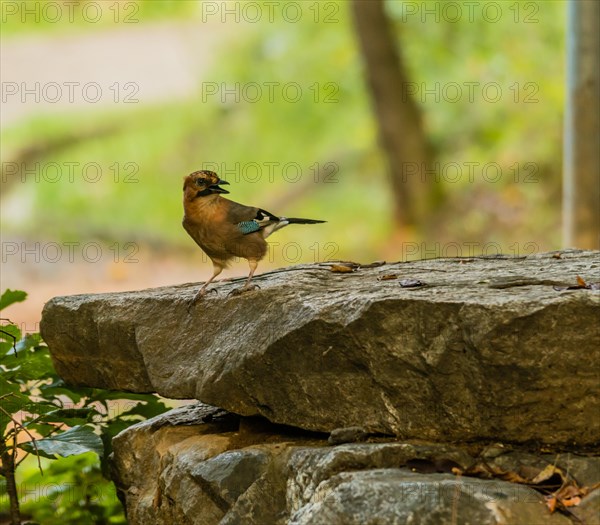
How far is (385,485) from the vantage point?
310cm

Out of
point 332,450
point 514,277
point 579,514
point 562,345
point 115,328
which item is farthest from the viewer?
point 115,328

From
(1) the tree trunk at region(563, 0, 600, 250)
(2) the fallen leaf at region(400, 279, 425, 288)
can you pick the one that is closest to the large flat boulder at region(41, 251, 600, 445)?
(2) the fallen leaf at region(400, 279, 425, 288)

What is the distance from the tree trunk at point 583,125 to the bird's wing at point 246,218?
13.1 ft

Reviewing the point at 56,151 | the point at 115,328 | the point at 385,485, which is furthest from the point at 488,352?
the point at 56,151

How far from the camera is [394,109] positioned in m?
12.9

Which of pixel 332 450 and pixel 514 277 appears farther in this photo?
pixel 514 277

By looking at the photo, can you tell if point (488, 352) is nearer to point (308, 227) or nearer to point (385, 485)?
point (385, 485)

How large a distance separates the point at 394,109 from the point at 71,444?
9.52 m

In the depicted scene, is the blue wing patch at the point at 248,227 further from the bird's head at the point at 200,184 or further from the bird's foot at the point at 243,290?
the bird's foot at the point at 243,290

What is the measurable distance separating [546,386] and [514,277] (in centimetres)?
68

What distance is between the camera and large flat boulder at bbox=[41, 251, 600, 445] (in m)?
3.26

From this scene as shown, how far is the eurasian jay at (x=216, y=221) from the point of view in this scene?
4574 millimetres

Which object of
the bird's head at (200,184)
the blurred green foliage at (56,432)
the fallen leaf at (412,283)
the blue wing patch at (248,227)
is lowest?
the blurred green foliage at (56,432)

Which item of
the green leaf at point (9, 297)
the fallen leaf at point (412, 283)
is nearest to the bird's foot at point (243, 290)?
the fallen leaf at point (412, 283)
